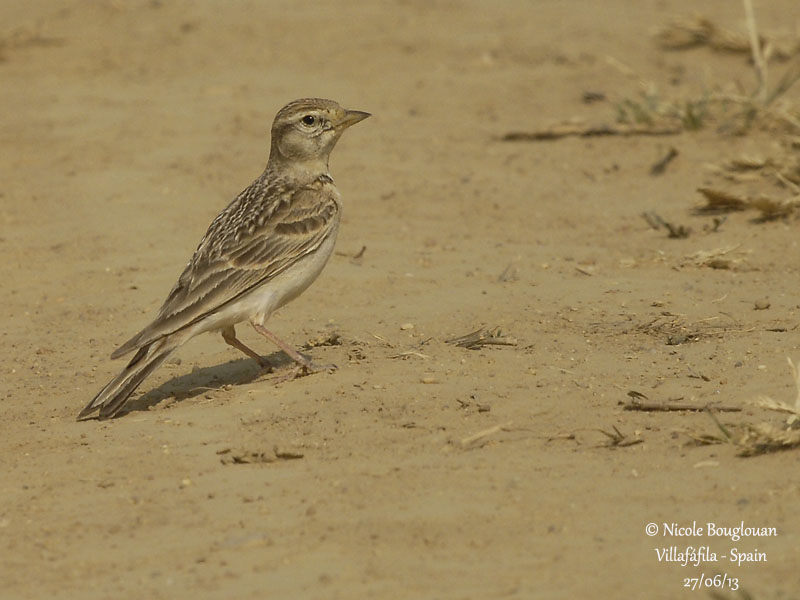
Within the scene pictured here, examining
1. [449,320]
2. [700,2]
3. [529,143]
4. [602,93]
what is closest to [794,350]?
[449,320]

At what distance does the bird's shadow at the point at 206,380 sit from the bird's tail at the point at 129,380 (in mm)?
197

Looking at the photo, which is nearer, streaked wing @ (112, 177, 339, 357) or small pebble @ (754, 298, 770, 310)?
streaked wing @ (112, 177, 339, 357)

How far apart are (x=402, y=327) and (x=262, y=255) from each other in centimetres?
95

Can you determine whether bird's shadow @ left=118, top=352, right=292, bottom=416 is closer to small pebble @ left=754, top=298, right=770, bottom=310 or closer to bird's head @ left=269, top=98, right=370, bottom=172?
bird's head @ left=269, top=98, right=370, bottom=172

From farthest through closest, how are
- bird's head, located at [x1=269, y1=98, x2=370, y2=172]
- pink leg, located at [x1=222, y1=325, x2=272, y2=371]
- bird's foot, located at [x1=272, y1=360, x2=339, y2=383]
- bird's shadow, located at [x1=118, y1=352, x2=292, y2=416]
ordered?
bird's head, located at [x1=269, y1=98, x2=370, y2=172] → pink leg, located at [x1=222, y1=325, x2=272, y2=371] → bird's shadow, located at [x1=118, y1=352, x2=292, y2=416] → bird's foot, located at [x1=272, y1=360, x2=339, y2=383]

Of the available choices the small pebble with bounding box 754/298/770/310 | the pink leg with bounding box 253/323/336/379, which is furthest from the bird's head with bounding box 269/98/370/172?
the small pebble with bounding box 754/298/770/310

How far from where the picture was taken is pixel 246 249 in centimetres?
681

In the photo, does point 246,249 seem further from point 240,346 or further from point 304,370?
point 304,370

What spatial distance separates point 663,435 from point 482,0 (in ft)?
35.2

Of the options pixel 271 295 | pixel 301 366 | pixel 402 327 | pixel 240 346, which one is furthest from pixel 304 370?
pixel 402 327

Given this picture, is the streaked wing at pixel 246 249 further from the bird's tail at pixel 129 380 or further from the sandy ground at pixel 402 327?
the sandy ground at pixel 402 327

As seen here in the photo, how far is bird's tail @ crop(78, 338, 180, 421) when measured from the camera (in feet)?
20.3

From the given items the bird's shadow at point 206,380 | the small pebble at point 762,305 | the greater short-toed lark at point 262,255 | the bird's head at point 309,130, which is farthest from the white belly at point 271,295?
the small pebble at point 762,305

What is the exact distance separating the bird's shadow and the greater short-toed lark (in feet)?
0.46
